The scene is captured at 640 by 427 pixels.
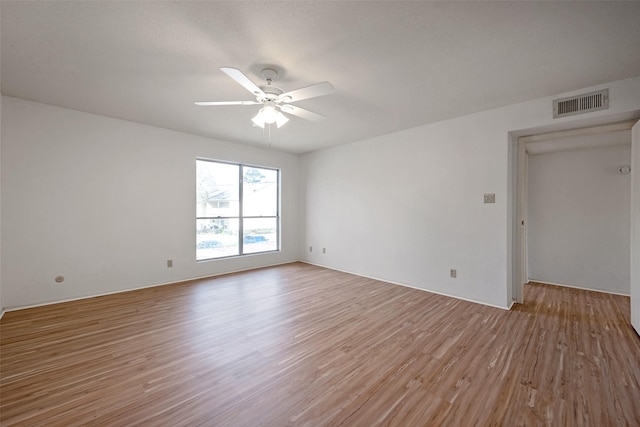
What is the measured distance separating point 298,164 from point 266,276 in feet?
9.44

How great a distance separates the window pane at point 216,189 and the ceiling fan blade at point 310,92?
3.05m

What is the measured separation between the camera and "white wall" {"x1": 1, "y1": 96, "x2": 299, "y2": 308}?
3.20 m

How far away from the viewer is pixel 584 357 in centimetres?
222

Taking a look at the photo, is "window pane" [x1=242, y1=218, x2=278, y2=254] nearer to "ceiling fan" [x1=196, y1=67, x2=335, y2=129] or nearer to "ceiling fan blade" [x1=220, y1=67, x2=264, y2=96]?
"ceiling fan" [x1=196, y1=67, x2=335, y2=129]

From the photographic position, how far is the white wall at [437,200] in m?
3.31

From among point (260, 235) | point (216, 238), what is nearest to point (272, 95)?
point (216, 238)

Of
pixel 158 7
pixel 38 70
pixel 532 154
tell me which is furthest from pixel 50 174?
pixel 532 154

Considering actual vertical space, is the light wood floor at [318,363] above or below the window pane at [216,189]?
below

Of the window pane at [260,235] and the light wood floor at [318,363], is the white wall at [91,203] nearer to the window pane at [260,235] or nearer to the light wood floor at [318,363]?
the light wood floor at [318,363]

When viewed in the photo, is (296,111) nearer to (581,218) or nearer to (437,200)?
(437,200)

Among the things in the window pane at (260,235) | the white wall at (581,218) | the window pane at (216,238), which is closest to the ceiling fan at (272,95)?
the window pane at (216,238)

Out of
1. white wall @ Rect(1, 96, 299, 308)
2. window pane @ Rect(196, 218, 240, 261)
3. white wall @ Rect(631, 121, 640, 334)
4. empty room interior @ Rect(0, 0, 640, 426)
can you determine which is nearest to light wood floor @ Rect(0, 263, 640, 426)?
empty room interior @ Rect(0, 0, 640, 426)

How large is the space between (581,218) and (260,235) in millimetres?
5865

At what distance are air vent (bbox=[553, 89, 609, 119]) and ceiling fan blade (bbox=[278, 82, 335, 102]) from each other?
2.74 meters
